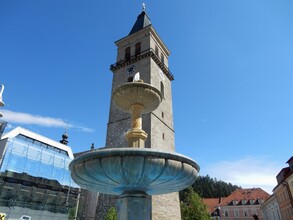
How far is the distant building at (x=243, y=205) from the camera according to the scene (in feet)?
156

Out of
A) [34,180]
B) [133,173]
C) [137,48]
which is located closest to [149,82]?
[137,48]

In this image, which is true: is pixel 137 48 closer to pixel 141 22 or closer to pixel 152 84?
pixel 141 22

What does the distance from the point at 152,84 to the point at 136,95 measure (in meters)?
15.7

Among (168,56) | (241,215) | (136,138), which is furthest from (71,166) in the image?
(241,215)

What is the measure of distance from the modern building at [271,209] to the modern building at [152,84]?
20.9m

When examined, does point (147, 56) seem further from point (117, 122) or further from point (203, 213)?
point (203, 213)

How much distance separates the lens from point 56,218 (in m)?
26.6

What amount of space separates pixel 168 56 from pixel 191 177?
29502 mm

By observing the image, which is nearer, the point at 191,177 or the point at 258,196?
the point at 191,177

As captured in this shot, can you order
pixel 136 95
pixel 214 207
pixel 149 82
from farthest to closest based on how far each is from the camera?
1. pixel 214 207
2. pixel 149 82
3. pixel 136 95

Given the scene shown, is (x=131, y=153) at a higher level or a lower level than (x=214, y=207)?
lower

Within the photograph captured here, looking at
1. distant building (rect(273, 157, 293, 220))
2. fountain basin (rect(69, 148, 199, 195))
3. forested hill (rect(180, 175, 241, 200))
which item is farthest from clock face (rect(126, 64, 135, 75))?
forested hill (rect(180, 175, 241, 200))

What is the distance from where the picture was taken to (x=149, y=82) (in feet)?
76.0

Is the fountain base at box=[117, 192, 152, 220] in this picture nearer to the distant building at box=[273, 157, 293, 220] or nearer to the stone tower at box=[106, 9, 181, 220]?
the stone tower at box=[106, 9, 181, 220]
